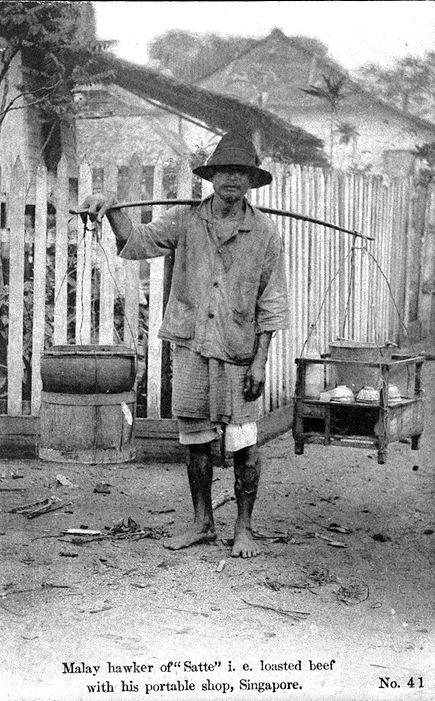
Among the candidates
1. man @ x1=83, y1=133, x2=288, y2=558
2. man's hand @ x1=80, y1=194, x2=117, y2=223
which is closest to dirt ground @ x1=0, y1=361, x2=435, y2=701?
man @ x1=83, y1=133, x2=288, y2=558

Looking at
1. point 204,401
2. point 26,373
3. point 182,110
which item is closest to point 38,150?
point 182,110

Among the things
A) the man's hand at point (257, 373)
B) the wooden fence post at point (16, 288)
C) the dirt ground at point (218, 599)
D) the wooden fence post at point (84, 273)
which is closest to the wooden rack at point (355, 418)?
the dirt ground at point (218, 599)

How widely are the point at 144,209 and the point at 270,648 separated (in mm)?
4248

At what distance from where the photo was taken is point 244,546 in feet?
14.0

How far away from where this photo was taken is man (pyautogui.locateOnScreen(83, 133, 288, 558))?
4.19m

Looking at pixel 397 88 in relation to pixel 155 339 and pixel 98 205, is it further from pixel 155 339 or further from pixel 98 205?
pixel 98 205

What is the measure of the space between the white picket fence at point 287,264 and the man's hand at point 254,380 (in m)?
0.95

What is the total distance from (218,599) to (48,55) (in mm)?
9126

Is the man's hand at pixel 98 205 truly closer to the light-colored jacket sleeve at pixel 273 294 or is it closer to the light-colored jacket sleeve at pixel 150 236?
the light-colored jacket sleeve at pixel 150 236

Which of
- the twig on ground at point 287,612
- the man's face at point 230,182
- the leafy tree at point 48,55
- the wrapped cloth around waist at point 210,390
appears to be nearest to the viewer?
the twig on ground at point 287,612

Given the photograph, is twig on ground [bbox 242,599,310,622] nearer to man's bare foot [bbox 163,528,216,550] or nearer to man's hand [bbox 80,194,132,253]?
man's bare foot [bbox 163,528,216,550]

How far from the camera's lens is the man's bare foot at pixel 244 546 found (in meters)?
4.21

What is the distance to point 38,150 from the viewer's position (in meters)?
11.4

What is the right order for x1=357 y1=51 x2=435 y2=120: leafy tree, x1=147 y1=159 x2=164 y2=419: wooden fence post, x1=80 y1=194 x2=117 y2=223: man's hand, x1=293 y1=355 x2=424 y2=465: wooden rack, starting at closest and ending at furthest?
x1=80 y1=194 x2=117 y2=223: man's hand → x1=293 y1=355 x2=424 y2=465: wooden rack → x1=147 y1=159 x2=164 y2=419: wooden fence post → x1=357 y1=51 x2=435 y2=120: leafy tree
